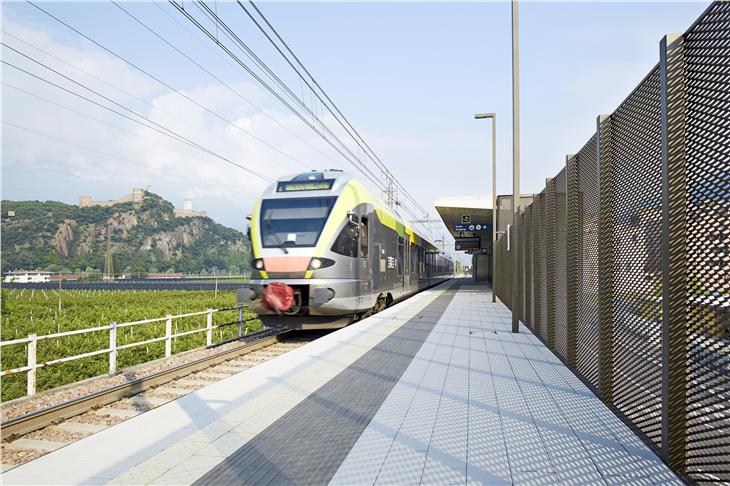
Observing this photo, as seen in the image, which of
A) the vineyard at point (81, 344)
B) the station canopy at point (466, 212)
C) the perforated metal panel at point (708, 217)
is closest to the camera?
the perforated metal panel at point (708, 217)

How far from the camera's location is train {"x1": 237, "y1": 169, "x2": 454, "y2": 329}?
10.3 meters

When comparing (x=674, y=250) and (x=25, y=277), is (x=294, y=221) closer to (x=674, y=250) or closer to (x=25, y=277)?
(x=674, y=250)

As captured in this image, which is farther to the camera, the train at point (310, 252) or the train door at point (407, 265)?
the train door at point (407, 265)

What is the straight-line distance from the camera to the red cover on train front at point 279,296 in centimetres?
1017

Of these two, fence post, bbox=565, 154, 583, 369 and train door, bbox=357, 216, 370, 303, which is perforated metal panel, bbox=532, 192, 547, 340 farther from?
train door, bbox=357, 216, 370, 303

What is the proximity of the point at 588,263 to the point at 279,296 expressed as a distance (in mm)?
6194

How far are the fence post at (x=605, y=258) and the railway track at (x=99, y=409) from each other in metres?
4.91

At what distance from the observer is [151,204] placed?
12162 centimetres

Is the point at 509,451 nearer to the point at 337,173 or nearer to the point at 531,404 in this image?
the point at 531,404

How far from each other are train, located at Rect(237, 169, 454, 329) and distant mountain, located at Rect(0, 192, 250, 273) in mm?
54278

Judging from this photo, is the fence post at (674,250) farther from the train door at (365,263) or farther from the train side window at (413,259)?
the train side window at (413,259)

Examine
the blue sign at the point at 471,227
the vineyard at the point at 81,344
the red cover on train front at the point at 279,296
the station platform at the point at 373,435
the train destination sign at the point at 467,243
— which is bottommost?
the vineyard at the point at 81,344

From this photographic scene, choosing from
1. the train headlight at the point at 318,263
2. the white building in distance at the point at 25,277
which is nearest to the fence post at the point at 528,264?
the train headlight at the point at 318,263

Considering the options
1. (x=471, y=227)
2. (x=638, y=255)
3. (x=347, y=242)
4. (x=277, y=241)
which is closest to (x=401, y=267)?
(x=347, y=242)
